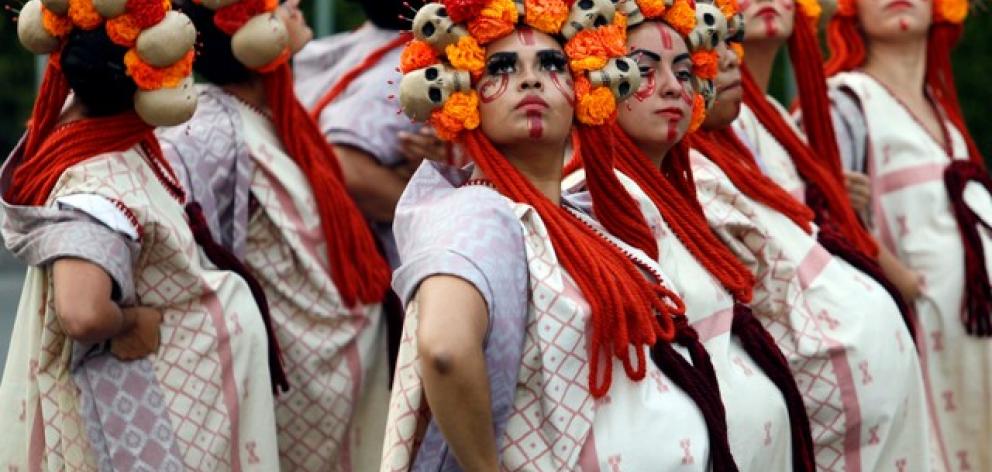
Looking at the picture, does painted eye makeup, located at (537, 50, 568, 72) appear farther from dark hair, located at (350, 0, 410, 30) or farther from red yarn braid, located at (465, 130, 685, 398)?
dark hair, located at (350, 0, 410, 30)

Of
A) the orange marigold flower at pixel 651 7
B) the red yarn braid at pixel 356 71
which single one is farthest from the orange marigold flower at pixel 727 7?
the red yarn braid at pixel 356 71

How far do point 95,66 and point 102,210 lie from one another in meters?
0.30

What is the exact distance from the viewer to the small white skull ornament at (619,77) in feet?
12.5

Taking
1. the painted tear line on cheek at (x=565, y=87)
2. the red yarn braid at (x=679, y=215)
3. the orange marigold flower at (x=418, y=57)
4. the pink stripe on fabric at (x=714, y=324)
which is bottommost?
the pink stripe on fabric at (x=714, y=324)

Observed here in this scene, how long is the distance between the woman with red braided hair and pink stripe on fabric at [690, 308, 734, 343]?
1.37 meters

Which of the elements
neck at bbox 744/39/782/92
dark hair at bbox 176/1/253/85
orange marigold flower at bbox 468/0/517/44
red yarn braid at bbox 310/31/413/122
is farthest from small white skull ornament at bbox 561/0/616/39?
red yarn braid at bbox 310/31/413/122

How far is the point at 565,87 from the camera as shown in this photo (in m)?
3.79

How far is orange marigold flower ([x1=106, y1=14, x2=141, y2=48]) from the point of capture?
4.31 meters

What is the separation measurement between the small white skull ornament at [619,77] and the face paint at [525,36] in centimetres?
13

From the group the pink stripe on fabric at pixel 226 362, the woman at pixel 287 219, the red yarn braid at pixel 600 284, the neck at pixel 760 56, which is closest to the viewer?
the red yarn braid at pixel 600 284

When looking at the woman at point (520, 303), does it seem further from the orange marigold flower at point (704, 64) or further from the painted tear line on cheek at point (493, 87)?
the orange marigold flower at point (704, 64)

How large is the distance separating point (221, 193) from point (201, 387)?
628 mm

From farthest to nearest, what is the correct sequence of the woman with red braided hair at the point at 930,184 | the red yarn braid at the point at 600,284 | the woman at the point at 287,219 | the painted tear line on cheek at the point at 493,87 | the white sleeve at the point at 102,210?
the woman with red braided hair at the point at 930,184, the woman at the point at 287,219, the white sleeve at the point at 102,210, the painted tear line on cheek at the point at 493,87, the red yarn braid at the point at 600,284

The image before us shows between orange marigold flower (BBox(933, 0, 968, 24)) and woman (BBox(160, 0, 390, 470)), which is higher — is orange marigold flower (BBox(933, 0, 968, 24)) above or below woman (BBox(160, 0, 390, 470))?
above
